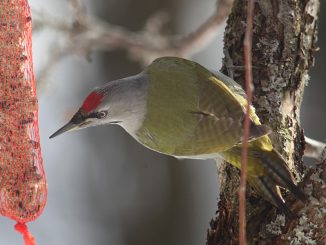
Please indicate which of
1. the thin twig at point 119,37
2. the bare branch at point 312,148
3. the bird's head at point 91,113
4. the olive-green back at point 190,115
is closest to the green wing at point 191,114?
the olive-green back at point 190,115

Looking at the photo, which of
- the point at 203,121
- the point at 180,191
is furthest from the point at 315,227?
the point at 180,191

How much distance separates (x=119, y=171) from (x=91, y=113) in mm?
4222

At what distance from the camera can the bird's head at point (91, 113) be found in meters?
4.62

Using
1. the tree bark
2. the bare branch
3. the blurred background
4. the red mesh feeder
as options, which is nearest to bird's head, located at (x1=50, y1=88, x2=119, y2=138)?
the red mesh feeder

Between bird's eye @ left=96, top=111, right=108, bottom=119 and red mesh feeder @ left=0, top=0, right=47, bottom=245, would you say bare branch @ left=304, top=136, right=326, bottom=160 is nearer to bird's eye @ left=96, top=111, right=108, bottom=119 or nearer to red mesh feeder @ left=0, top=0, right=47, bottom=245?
bird's eye @ left=96, top=111, right=108, bottom=119

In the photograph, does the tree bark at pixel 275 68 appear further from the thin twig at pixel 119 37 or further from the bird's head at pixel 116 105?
the thin twig at pixel 119 37

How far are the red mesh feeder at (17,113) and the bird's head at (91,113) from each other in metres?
0.23

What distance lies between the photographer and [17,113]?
461 centimetres

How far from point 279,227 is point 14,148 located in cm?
158

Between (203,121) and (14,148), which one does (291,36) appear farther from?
(14,148)

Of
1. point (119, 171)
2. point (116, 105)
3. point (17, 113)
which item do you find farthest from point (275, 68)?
point (119, 171)

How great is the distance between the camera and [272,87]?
486 centimetres

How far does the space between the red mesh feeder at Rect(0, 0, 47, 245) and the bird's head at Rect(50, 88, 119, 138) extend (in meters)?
0.23

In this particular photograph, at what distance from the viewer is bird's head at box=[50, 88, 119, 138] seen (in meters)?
4.62
